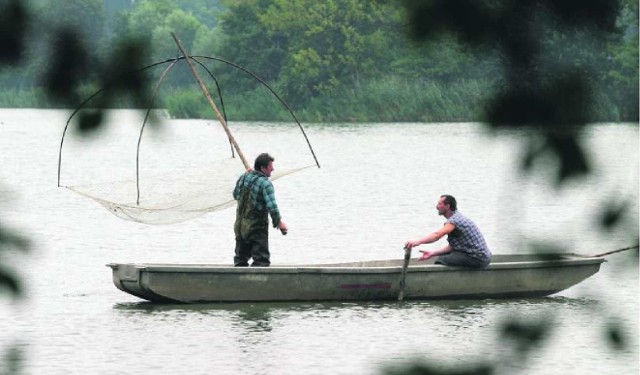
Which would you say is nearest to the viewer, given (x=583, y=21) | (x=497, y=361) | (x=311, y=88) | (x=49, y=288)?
A: (x=583, y=21)

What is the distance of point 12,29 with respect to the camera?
2.57 m

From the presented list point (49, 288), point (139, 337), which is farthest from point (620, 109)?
point (49, 288)

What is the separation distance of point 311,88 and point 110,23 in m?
63.3

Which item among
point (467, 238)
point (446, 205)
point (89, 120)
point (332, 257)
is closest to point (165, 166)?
point (332, 257)

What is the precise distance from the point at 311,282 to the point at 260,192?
1701mm

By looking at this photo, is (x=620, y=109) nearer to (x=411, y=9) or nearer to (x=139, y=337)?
(x=411, y=9)

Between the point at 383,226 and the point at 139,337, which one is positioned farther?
the point at 383,226

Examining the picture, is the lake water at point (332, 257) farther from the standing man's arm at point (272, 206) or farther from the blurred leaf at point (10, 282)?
the standing man's arm at point (272, 206)

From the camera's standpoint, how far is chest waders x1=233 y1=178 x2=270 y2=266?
14.9m

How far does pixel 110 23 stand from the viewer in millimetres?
2527

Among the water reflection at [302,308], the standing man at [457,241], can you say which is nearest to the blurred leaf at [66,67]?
the standing man at [457,241]

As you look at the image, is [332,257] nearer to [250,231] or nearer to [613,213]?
[250,231]

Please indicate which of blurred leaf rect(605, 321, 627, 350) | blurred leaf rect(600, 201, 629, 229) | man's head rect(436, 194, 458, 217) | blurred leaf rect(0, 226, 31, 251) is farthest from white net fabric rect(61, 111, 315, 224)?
man's head rect(436, 194, 458, 217)

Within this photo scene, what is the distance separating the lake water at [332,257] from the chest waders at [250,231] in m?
0.62
